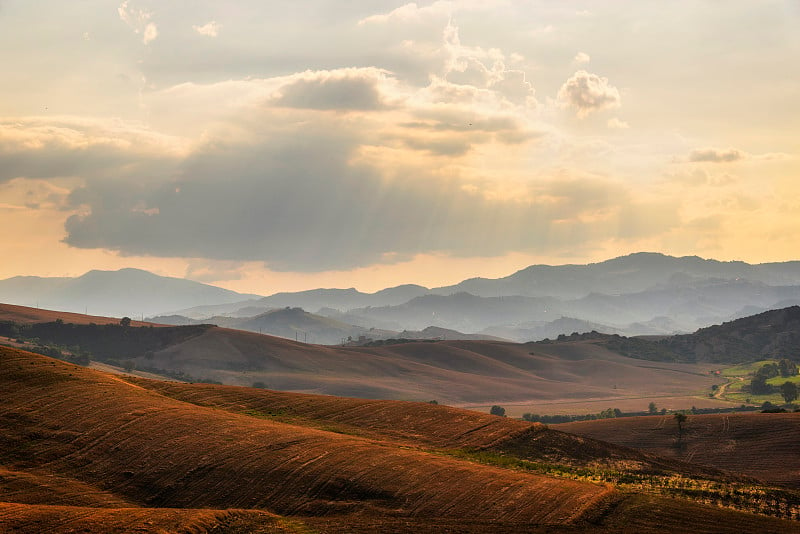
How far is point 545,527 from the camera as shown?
189 ft

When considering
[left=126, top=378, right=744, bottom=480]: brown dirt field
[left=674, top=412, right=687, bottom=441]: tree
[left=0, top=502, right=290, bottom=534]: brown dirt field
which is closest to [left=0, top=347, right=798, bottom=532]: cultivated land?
[left=0, top=502, right=290, bottom=534]: brown dirt field

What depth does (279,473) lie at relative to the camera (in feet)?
223

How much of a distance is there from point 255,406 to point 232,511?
45805 mm

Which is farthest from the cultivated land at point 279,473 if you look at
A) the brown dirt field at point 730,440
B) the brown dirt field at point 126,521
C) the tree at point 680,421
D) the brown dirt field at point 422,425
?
the tree at point 680,421

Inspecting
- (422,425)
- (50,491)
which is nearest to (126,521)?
(50,491)

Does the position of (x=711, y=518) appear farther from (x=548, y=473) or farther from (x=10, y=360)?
(x=10, y=360)

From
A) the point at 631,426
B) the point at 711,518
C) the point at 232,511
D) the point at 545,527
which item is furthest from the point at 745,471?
the point at 232,511

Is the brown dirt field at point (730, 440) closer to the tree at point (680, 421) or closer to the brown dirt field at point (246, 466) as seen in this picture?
the tree at point (680, 421)

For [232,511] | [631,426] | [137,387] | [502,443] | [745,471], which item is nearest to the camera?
[232,511]

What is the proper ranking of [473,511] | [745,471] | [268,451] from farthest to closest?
[745,471]
[268,451]
[473,511]

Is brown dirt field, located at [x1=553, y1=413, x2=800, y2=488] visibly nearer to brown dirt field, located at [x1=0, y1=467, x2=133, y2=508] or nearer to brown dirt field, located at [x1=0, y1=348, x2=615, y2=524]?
brown dirt field, located at [x1=0, y1=348, x2=615, y2=524]

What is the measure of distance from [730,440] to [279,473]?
90452mm

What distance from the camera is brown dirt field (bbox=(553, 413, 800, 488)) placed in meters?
112

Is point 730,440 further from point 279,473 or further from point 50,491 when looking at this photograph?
point 50,491
